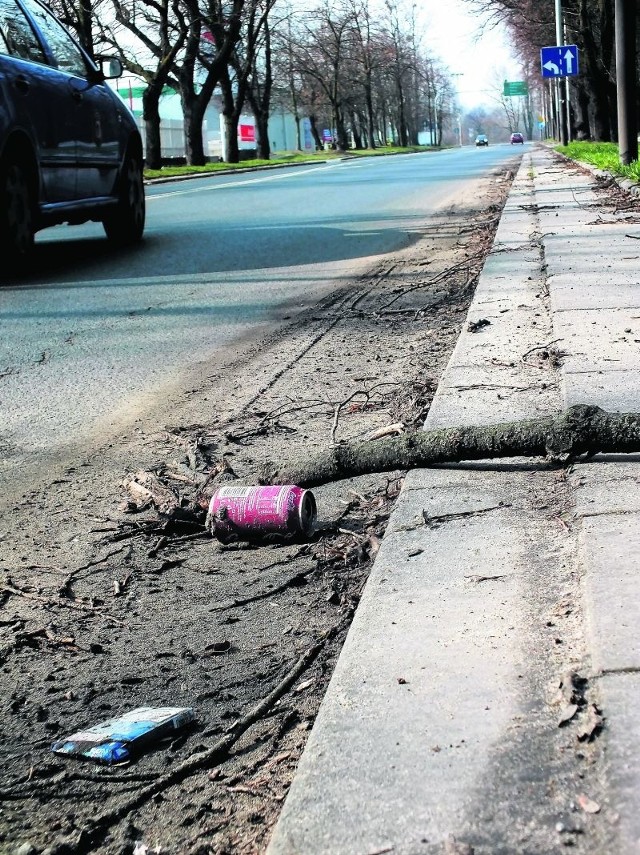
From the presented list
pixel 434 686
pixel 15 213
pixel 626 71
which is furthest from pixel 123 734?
pixel 626 71

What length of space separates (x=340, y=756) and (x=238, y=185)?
798 inches

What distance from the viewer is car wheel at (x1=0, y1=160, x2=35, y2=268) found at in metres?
7.31

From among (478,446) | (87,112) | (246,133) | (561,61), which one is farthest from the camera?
(246,133)

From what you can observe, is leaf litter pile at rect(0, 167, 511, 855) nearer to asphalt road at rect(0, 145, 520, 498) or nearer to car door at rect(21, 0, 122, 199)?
asphalt road at rect(0, 145, 520, 498)

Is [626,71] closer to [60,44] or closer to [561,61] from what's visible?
[60,44]

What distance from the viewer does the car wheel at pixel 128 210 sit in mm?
9461

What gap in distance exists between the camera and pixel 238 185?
21156 millimetres

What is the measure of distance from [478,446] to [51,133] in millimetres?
5708

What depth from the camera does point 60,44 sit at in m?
8.33

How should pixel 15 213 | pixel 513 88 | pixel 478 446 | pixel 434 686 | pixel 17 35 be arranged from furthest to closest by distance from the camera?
1. pixel 513 88
2. pixel 17 35
3. pixel 15 213
4. pixel 478 446
5. pixel 434 686

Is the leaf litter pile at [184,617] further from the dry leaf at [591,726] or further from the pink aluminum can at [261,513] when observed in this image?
the dry leaf at [591,726]

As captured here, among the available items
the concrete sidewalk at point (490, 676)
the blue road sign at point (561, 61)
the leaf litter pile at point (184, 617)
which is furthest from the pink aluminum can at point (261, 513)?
the blue road sign at point (561, 61)

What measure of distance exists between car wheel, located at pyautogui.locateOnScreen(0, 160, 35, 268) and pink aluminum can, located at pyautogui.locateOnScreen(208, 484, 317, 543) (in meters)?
5.13

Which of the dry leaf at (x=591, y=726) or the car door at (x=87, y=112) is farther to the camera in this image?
the car door at (x=87, y=112)
